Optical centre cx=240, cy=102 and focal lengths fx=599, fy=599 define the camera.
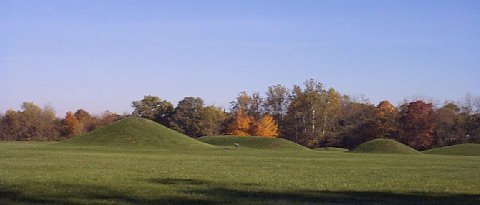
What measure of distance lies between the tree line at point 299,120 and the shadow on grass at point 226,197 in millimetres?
97181

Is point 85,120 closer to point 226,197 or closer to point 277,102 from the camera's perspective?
point 277,102

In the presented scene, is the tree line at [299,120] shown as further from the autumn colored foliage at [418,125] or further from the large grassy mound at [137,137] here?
the large grassy mound at [137,137]

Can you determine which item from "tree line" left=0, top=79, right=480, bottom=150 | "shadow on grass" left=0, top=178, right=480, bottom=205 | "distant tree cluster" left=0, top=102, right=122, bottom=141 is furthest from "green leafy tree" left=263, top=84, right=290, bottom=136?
"shadow on grass" left=0, top=178, right=480, bottom=205

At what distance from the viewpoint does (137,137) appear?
7744 centimetres

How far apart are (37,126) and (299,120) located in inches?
2385

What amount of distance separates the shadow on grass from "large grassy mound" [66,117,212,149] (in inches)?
2169

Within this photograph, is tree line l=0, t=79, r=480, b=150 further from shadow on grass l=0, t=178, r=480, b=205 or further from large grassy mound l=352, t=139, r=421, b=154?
shadow on grass l=0, t=178, r=480, b=205

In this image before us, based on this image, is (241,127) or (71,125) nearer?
(241,127)

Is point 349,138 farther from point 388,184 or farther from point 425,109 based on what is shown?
point 388,184

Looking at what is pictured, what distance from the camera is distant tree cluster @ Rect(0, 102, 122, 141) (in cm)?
13438

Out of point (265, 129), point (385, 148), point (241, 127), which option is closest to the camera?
point (385, 148)

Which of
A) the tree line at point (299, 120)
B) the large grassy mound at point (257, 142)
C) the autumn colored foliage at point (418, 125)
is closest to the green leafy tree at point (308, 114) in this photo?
the tree line at point (299, 120)

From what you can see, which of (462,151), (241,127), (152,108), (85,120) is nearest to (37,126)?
(85,120)

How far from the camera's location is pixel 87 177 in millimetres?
23656
